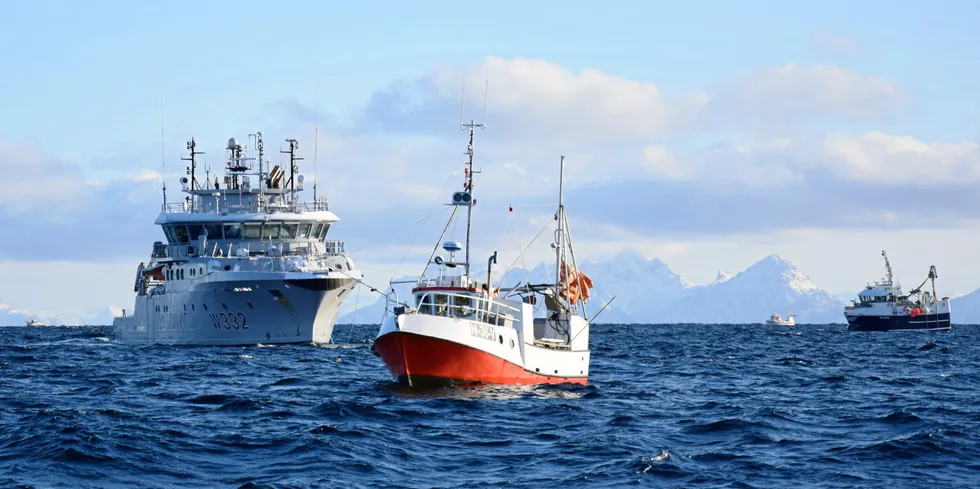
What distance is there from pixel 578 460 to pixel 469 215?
63.2 feet

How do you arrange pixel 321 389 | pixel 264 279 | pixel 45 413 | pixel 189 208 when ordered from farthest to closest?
pixel 189 208 < pixel 264 279 < pixel 321 389 < pixel 45 413

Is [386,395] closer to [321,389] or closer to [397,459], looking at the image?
[321,389]

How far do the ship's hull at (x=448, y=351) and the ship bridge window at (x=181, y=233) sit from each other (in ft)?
167

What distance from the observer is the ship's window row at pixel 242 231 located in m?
90.5

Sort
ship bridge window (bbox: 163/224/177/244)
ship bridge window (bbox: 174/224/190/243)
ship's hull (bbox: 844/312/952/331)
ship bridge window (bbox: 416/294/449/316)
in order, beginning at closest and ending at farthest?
ship bridge window (bbox: 416/294/449/316) → ship bridge window (bbox: 174/224/190/243) → ship bridge window (bbox: 163/224/177/244) → ship's hull (bbox: 844/312/952/331)

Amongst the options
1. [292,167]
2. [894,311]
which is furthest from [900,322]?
[292,167]

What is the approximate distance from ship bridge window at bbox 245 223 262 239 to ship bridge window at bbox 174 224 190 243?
500 centimetres

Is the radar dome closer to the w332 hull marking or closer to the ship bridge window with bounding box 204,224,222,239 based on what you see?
the w332 hull marking

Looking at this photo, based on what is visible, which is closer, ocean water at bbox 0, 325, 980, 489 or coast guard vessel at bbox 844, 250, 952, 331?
ocean water at bbox 0, 325, 980, 489

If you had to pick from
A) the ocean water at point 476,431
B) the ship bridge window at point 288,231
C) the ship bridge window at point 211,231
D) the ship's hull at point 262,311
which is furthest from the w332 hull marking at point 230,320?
the ocean water at point 476,431

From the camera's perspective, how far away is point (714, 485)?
26.0 meters

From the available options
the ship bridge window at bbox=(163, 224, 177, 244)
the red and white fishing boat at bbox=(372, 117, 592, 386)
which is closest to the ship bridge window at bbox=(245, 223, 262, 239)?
the ship bridge window at bbox=(163, 224, 177, 244)

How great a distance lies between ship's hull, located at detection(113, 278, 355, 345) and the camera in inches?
3305

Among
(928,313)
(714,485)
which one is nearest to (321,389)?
(714,485)
